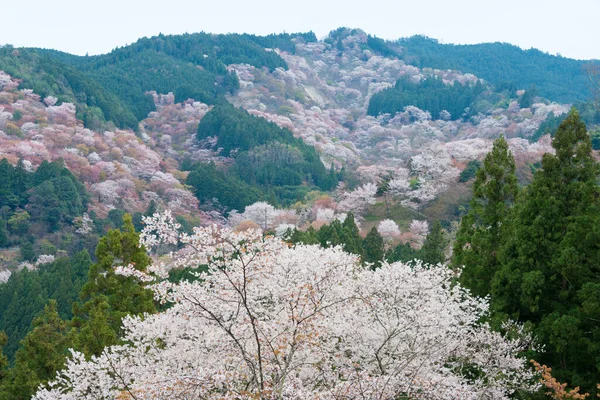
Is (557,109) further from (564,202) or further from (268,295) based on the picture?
(268,295)

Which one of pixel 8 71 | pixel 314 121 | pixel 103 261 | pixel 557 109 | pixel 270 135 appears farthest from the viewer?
pixel 314 121

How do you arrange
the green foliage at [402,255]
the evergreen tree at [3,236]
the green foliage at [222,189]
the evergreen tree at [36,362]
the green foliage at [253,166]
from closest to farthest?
1. the evergreen tree at [36,362]
2. the green foliage at [402,255]
3. the evergreen tree at [3,236]
4. the green foliage at [222,189]
5. the green foliage at [253,166]

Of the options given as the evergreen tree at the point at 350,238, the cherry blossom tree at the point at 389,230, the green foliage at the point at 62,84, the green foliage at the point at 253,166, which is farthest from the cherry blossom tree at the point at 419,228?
the green foliage at the point at 62,84

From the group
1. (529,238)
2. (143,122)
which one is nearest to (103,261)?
(529,238)

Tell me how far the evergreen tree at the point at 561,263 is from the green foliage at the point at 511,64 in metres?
116

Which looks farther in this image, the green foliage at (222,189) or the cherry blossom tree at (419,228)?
the green foliage at (222,189)

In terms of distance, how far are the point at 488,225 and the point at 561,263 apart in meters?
5.29

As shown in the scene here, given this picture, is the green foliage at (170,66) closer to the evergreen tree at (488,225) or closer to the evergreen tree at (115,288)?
the evergreen tree at (115,288)

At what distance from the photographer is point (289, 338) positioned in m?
8.83

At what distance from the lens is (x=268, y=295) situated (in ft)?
37.5

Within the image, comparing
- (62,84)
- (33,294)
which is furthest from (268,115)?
(33,294)

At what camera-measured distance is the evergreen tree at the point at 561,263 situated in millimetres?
13078

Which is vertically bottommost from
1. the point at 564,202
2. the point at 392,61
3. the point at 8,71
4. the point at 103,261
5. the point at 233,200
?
the point at 233,200

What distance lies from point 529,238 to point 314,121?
9196 cm
